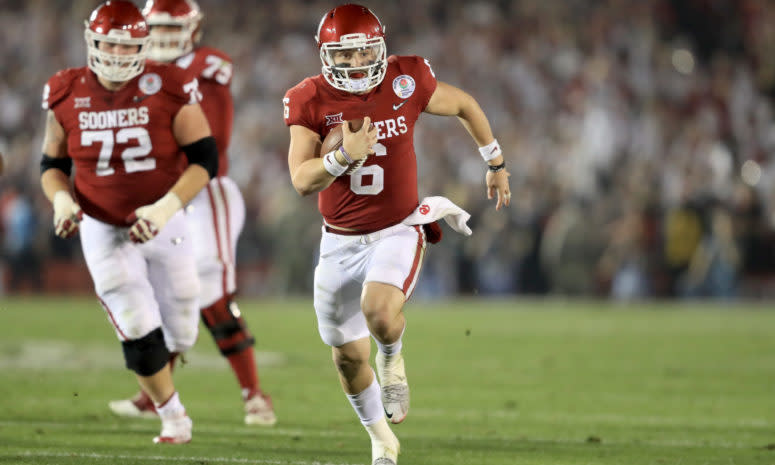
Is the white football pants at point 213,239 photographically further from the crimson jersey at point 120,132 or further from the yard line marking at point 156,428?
the crimson jersey at point 120,132

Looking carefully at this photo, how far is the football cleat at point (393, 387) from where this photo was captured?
5297 millimetres

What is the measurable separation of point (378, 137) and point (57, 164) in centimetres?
185

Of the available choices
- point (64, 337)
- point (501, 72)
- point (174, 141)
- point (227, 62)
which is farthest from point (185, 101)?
point (501, 72)

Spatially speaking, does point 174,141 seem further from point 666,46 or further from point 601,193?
point 666,46

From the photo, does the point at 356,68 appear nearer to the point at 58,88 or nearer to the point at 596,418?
the point at 58,88

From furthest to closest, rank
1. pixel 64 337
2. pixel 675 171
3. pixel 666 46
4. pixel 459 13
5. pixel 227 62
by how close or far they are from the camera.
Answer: pixel 459 13
pixel 666 46
pixel 675 171
pixel 64 337
pixel 227 62

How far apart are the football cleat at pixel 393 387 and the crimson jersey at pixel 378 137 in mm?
616

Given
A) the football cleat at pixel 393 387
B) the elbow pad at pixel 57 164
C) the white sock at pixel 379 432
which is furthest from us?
the elbow pad at pixel 57 164

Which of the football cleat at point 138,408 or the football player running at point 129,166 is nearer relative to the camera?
the football player running at point 129,166

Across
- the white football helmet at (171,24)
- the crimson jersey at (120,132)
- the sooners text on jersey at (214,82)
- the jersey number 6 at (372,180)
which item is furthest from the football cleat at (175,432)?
the white football helmet at (171,24)

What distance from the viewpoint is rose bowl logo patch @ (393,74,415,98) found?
5.55m

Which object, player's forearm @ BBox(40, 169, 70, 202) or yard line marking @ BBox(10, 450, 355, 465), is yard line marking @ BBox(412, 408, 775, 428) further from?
player's forearm @ BBox(40, 169, 70, 202)

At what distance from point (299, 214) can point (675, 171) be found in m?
5.61

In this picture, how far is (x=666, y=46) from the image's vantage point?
19.6 m
